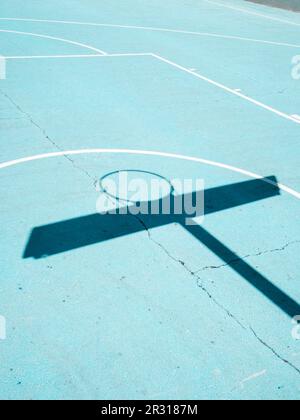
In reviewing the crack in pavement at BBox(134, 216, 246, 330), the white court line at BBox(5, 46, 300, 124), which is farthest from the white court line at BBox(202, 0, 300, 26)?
the crack in pavement at BBox(134, 216, 246, 330)

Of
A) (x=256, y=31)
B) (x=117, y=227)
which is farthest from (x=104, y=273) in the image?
(x=256, y=31)

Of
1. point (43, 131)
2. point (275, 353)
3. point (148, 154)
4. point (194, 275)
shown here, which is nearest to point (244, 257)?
point (194, 275)

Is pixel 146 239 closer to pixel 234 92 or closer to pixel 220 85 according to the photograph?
pixel 234 92

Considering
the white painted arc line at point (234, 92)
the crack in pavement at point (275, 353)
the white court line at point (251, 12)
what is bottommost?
the crack in pavement at point (275, 353)

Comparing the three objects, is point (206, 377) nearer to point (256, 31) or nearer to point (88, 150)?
point (88, 150)

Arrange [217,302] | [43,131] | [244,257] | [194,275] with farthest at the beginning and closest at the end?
[43,131], [244,257], [194,275], [217,302]

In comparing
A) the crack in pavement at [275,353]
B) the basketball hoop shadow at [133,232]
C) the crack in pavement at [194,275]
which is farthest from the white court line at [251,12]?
the crack in pavement at [275,353]

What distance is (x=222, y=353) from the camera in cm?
448

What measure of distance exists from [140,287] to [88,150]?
13.2 ft

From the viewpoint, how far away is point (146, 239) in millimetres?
6070

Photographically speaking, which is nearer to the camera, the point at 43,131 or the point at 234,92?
the point at 43,131

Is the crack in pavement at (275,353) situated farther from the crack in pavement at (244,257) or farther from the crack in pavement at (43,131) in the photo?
the crack in pavement at (43,131)

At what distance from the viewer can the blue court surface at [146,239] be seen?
14.1ft

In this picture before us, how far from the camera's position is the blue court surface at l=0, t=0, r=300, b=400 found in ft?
14.1
